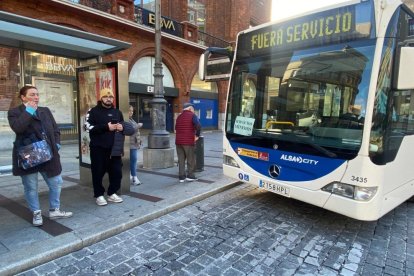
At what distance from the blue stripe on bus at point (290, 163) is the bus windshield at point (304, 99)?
9cm

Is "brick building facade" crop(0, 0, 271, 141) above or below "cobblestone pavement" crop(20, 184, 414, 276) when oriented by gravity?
above

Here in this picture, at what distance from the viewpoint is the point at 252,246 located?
361 centimetres

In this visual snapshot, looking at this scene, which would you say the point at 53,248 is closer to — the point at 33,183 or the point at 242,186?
the point at 33,183

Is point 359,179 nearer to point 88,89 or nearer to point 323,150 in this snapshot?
point 323,150

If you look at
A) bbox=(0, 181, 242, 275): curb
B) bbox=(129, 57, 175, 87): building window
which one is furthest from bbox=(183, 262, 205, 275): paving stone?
bbox=(129, 57, 175, 87): building window

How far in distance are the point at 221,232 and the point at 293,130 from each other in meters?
1.71

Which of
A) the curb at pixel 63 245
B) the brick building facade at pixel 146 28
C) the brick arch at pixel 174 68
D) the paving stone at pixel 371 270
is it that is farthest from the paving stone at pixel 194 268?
the brick arch at pixel 174 68

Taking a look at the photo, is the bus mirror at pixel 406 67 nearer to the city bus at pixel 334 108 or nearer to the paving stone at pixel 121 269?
the city bus at pixel 334 108

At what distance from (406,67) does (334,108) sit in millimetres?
879

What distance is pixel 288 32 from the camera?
4.33 meters

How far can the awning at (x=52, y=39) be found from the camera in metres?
4.43

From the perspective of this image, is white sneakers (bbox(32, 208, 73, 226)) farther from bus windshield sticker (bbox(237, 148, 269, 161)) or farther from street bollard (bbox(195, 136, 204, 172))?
street bollard (bbox(195, 136, 204, 172))

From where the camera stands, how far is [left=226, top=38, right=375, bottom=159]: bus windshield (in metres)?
3.57

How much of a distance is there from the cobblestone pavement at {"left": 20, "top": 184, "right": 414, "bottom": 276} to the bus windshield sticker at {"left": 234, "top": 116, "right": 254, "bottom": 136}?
4.16 feet
